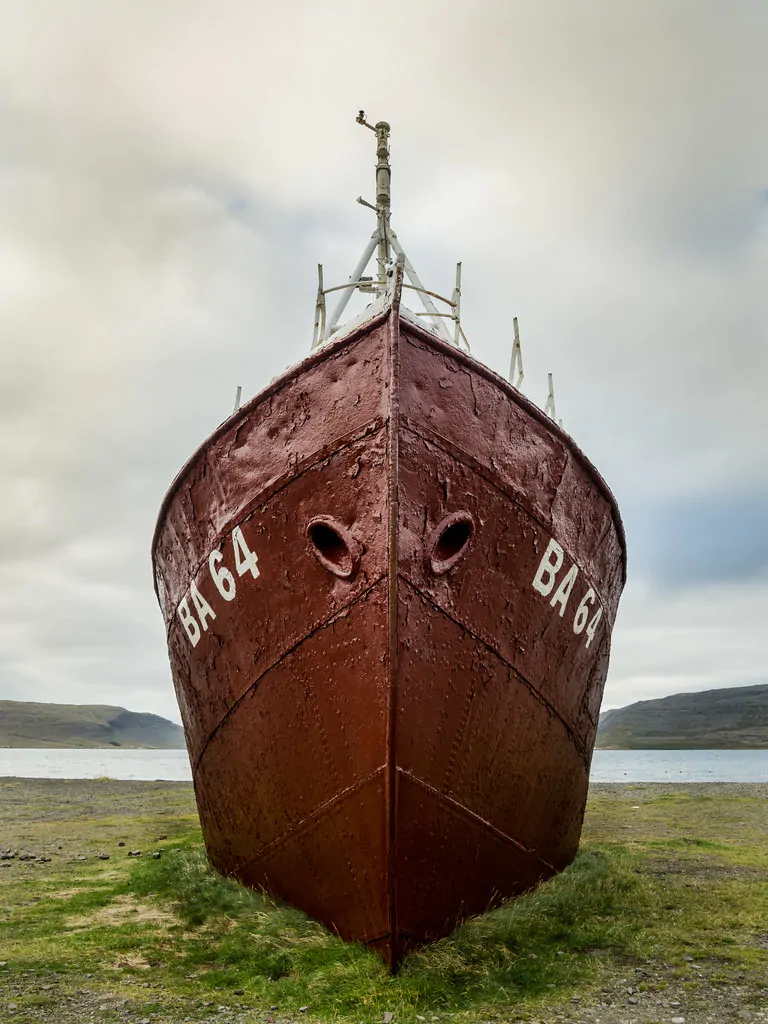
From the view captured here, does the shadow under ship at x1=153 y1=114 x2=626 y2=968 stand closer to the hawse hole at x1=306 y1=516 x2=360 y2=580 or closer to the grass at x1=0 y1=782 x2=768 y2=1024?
the hawse hole at x1=306 y1=516 x2=360 y2=580

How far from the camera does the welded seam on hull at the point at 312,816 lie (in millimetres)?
4539

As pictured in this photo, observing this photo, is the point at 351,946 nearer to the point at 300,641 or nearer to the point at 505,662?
the point at 300,641

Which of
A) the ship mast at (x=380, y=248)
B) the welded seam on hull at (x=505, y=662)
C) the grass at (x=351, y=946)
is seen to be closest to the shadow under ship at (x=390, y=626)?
the welded seam on hull at (x=505, y=662)

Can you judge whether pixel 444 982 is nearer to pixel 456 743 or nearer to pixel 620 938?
pixel 456 743

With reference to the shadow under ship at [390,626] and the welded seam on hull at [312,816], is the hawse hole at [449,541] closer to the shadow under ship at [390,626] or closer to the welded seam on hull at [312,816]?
the shadow under ship at [390,626]

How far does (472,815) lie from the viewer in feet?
16.1

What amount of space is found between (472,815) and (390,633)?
1.40 metres

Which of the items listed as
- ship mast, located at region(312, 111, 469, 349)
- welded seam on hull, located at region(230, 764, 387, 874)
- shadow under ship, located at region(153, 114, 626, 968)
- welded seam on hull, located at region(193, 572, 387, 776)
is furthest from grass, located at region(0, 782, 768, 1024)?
ship mast, located at region(312, 111, 469, 349)

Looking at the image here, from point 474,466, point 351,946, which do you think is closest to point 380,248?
point 474,466

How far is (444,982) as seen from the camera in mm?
4129

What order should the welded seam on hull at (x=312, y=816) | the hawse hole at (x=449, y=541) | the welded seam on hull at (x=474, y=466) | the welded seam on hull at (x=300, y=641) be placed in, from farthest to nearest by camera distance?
the welded seam on hull at (x=474, y=466) < the hawse hole at (x=449, y=541) < the welded seam on hull at (x=300, y=641) < the welded seam on hull at (x=312, y=816)

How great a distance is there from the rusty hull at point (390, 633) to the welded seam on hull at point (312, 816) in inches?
0.5

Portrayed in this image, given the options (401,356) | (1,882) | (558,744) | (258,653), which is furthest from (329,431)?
(1,882)

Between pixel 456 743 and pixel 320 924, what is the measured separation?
4.80 ft
